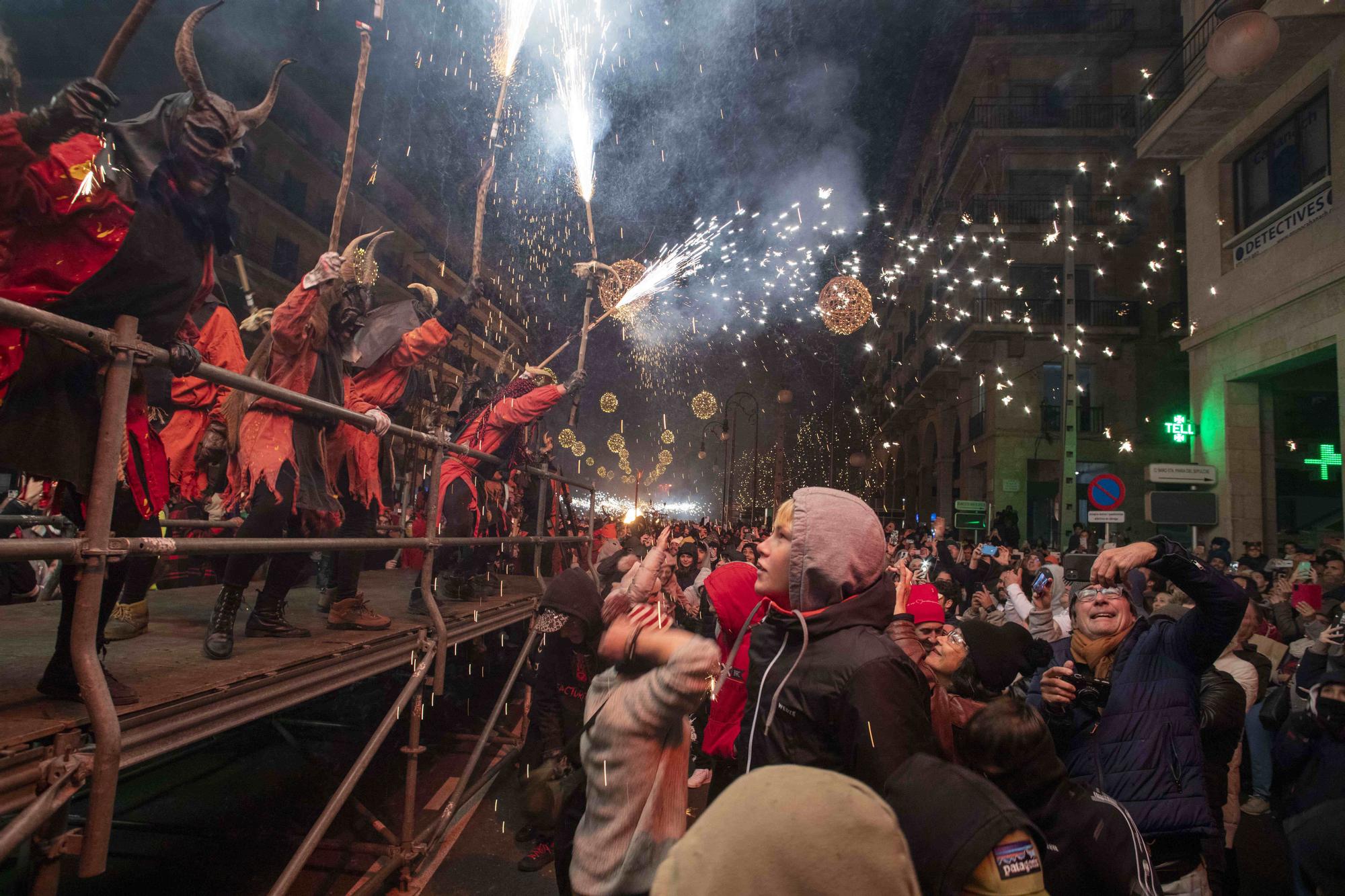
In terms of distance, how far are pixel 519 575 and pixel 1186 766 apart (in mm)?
6792

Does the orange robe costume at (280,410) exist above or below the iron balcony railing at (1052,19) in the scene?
below

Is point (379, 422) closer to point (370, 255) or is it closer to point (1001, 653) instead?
point (370, 255)

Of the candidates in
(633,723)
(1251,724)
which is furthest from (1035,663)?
(1251,724)

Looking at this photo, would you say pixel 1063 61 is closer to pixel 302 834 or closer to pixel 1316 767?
pixel 1316 767

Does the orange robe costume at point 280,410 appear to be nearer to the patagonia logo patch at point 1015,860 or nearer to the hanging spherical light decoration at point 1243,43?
the patagonia logo patch at point 1015,860

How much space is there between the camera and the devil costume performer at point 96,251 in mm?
2061

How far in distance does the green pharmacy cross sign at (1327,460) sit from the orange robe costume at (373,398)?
17.6 meters

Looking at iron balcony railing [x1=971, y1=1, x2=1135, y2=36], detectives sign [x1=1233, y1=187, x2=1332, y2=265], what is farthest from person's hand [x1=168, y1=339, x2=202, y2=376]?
iron balcony railing [x1=971, y1=1, x2=1135, y2=36]

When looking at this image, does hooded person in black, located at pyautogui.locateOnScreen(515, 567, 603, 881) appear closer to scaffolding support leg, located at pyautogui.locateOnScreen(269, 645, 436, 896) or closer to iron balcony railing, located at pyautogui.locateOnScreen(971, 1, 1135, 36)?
scaffolding support leg, located at pyautogui.locateOnScreen(269, 645, 436, 896)

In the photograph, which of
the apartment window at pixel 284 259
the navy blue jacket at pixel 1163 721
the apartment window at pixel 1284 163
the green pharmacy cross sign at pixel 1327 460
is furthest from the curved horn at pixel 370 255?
the apartment window at pixel 284 259

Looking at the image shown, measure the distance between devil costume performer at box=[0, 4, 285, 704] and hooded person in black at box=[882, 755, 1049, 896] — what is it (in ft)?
6.97

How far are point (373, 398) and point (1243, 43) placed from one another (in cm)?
1054

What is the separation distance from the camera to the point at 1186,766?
8.83ft

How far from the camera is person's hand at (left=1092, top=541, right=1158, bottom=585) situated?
8.71 ft
